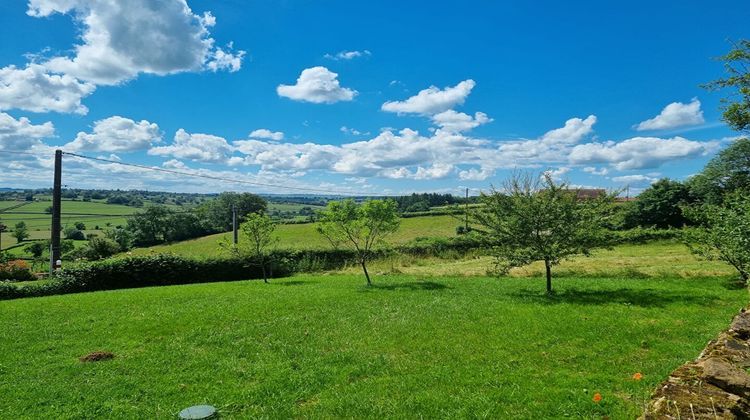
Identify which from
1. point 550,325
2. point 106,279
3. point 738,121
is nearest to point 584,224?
point 550,325

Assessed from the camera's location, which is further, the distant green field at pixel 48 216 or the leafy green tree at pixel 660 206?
the distant green field at pixel 48 216

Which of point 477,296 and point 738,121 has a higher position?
point 738,121

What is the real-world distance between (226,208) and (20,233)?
1182 inches

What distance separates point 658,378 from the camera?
6988 mm

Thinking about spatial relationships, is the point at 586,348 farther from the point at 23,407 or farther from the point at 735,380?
the point at 23,407

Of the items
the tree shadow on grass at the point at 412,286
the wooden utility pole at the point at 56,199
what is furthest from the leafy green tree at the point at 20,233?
the tree shadow on grass at the point at 412,286

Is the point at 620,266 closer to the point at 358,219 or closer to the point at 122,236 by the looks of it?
the point at 358,219

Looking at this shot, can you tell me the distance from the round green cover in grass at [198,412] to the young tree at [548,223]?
12603 mm

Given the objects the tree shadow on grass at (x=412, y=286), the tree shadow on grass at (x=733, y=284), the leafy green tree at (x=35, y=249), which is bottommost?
the leafy green tree at (x=35, y=249)

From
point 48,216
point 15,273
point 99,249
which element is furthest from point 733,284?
point 48,216

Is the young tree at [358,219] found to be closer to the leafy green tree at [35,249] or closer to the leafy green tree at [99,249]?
the leafy green tree at [99,249]

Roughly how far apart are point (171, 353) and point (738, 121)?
21795 millimetres

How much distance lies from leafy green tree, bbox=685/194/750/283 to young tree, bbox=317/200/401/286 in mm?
13594

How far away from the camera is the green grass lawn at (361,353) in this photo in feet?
21.5
